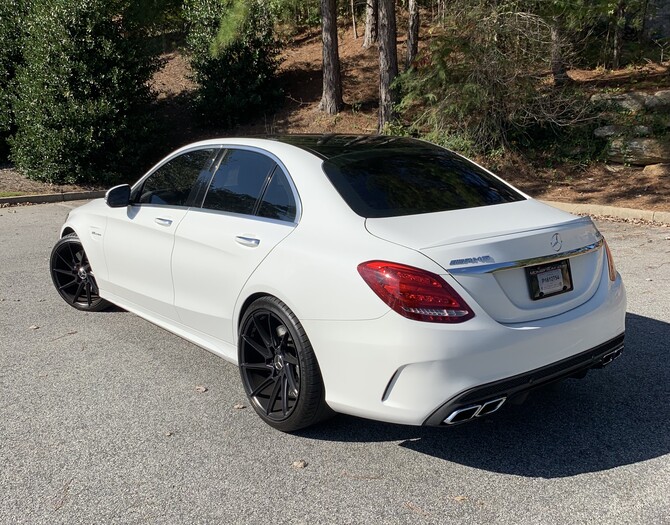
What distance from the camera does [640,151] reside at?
13328 millimetres

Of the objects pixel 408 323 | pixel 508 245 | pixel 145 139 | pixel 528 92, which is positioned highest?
pixel 508 245

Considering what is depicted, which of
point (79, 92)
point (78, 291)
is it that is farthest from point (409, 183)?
point (79, 92)

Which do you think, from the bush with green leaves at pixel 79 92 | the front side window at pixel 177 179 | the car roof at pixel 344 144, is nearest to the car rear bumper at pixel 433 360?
the car roof at pixel 344 144

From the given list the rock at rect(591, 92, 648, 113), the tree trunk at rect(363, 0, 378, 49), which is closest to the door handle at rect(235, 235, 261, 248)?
the rock at rect(591, 92, 648, 113)

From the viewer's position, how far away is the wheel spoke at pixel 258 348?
12.4 feet

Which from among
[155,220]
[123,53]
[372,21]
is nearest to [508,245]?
[155,220]

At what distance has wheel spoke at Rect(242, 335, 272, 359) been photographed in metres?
3.79

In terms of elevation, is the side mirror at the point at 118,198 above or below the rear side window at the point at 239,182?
below

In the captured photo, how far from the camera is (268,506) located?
3.09m

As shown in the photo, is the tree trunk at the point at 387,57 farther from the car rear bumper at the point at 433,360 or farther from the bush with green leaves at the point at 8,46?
the car rear bumper at the point at 433,360

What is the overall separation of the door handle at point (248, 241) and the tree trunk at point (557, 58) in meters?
10.8

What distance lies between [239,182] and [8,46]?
16200 millimetres

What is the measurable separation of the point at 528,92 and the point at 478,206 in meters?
10.4

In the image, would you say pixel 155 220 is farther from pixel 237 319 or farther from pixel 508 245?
pixel 508 245
